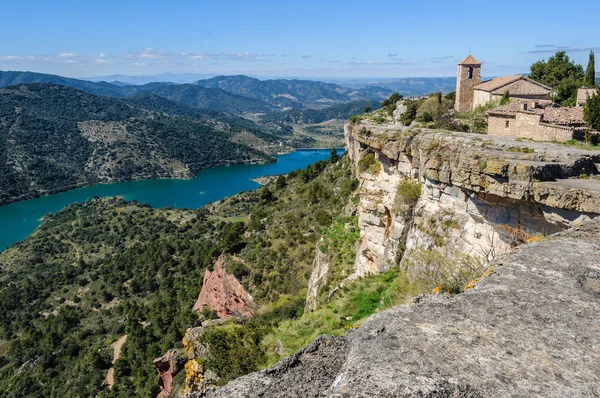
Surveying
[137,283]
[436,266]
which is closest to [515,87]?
[436,266]

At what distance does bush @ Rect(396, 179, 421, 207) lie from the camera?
11.8 m

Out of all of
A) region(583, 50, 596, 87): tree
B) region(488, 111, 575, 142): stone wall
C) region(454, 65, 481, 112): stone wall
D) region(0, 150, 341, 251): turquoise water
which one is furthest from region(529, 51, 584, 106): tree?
region(0, 150, 341, 251): turquoise water

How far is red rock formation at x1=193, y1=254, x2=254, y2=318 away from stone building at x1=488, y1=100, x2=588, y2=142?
56.9ft

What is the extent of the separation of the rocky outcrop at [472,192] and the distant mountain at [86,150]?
140m

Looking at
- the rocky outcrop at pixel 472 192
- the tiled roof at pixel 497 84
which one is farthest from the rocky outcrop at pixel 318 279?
the tiled roof at pixel 497 84

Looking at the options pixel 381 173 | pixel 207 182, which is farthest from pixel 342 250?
pixel 207 182

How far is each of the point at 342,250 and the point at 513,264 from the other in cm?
1132

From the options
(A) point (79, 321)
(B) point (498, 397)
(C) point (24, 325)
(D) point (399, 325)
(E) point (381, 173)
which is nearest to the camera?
(B) point (498, 397)

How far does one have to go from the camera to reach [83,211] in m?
102

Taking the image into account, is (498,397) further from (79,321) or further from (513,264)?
(79,321)

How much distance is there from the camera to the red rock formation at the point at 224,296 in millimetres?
27383

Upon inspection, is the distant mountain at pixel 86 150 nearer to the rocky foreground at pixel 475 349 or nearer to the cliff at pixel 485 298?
the cliff at pixel 485 298

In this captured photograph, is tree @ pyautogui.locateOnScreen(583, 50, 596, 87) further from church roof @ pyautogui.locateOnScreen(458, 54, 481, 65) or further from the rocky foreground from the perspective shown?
the rocky foreground

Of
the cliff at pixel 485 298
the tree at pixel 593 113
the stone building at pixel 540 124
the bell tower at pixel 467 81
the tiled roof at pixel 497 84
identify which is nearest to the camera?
the cliff at pixel 485 298
